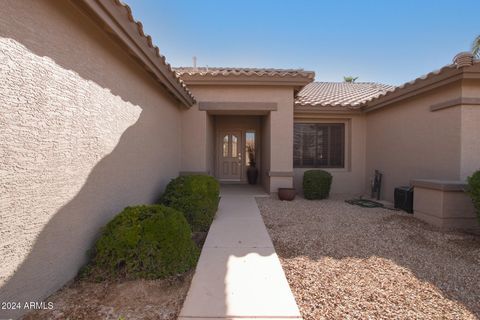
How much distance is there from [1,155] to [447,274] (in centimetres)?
520

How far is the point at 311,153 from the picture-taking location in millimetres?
9891

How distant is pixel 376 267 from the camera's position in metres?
3.51

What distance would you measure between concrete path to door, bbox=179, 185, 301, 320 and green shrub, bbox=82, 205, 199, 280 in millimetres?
380

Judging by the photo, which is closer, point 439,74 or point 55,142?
point 55,142

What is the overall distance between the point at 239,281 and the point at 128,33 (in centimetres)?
371

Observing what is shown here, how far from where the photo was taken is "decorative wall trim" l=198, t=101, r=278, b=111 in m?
8.22

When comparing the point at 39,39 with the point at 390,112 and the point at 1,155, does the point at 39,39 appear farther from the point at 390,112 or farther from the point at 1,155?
the point at 390,112

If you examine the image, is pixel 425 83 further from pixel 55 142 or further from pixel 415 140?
pixel 55 142

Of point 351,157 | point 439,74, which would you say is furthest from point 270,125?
point 439,74

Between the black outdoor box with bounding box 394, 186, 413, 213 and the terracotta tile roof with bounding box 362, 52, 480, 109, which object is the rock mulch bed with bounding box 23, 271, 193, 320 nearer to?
the black outdoor box with bounding box 394, 186, 413, 213

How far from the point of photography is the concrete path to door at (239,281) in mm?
2400

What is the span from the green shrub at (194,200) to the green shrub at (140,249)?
1674mm

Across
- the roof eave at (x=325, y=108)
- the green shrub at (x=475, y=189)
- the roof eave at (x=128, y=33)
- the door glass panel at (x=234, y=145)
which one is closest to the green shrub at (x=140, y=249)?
the roof eave at (x=128, y=33)

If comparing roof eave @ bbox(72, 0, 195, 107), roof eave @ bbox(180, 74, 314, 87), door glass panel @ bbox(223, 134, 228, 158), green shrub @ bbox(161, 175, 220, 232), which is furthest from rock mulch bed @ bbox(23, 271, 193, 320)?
door glass panel @ bbox(223, 134, 228, 158)
